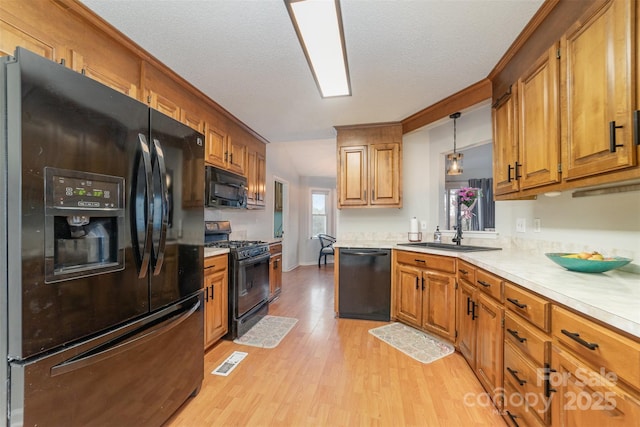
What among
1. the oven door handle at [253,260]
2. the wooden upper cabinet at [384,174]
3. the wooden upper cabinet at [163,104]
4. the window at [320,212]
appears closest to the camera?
the wooden upper cabinet at [163,104]

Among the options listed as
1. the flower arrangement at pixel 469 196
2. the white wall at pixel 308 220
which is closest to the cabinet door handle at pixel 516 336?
the flower arrangement at pixel 469 196

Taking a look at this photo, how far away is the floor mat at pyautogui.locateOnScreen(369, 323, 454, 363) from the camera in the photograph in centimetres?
232

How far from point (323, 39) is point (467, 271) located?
1963 millimetres

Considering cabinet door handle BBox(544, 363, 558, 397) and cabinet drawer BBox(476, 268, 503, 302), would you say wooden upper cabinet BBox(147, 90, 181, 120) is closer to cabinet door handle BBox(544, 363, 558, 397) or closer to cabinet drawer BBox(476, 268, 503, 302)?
cabinet drawer BBox(476, 268, 503, 302)

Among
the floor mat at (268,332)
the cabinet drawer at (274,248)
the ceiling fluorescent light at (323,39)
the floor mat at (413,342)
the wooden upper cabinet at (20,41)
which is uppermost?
the ceiling fluorescent light at (323,39)

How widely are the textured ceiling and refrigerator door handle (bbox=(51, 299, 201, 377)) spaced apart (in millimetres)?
1745

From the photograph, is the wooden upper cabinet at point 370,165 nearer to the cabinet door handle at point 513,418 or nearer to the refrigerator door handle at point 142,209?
the cabinet door handle at point 513,418

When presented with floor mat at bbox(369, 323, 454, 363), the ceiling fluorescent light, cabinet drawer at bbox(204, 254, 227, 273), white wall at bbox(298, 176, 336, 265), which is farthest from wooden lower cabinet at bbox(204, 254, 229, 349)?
white wall at bbox(298, 176, 336, 265)

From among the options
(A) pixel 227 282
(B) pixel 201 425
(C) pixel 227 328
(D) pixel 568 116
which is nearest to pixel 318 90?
(D) pixel 568 116

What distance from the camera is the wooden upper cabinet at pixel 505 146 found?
1922 mm

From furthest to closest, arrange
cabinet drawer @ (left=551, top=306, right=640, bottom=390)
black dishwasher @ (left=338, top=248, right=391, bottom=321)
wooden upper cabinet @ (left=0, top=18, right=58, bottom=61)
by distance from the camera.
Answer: black dishwasher @ (left=338, top=248, right=391, bottom=321) → wooden upper cabinet @ (left=0, top=18, right=58, bottom=61) → cabinet drawer @ (left=551, top=306, right=640, bottom=390)

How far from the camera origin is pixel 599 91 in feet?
3.91

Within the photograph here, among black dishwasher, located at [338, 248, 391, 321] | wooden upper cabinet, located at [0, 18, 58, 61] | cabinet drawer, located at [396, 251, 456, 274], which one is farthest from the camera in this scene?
black dishwasher, located at [338, 248, 391, 321]

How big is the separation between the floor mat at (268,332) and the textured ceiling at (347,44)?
2.36 meters
